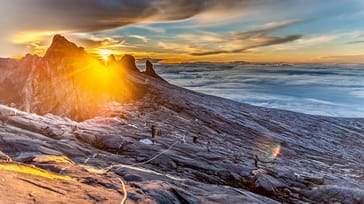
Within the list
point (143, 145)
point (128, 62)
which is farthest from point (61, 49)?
point (143, 145)

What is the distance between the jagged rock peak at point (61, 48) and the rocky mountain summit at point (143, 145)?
0.78 ft

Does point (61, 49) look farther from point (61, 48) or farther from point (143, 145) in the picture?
point (143, 145)

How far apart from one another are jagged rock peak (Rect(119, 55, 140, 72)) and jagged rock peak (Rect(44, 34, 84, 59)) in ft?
60.0

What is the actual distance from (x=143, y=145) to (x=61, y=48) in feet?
146

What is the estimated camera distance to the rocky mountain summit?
63.9 ft

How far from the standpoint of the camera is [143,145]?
3972cm

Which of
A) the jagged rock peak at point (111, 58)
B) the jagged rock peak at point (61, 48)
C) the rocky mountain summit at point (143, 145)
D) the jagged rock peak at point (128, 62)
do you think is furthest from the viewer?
the jagged rock peak at point (128, 62)

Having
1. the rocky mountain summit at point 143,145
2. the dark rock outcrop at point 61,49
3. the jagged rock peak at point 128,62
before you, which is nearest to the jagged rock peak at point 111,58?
the rocky mountain summit at point 143,145

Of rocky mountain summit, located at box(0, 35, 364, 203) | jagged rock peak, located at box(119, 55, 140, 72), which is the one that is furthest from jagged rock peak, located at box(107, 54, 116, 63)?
jagged rock peak, located at box(119, 55, 140, 72)

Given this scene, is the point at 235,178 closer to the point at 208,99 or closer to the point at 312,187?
the point at 312,187

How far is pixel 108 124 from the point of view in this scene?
46656 millimetres

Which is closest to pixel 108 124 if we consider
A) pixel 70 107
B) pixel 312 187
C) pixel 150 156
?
pixel 150 156

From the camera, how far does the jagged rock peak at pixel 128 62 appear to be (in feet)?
308

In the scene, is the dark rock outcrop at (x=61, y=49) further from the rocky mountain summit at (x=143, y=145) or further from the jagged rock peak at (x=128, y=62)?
the jagged rock peak at (x=128, y=62)
